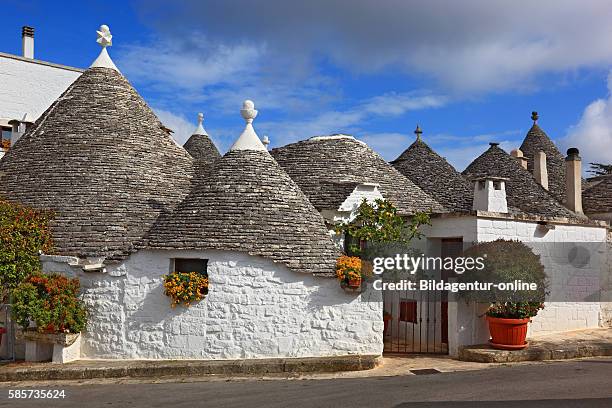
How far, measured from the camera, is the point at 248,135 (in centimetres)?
1288

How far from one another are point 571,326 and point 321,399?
8.22 metres

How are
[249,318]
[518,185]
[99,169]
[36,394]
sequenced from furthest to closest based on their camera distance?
[518,185] → [99,169] → [249,318] → [36,394]

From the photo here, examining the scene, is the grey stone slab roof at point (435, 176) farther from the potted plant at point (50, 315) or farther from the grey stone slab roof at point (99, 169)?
the potted plant at point (50, 315)

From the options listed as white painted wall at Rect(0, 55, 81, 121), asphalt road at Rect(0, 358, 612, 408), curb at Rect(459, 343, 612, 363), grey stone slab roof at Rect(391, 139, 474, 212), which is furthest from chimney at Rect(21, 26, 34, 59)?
curb at Rect(459, 343, 612, 363)

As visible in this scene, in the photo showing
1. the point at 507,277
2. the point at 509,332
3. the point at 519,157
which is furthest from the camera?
the point at 519,157

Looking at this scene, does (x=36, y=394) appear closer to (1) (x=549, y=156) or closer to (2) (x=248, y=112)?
(2) (x=248, y=112)

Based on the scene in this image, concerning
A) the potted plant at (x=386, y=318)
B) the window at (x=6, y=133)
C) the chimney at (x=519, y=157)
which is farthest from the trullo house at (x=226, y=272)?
the chimney at (x=519, y=157)

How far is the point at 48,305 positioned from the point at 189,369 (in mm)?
2861

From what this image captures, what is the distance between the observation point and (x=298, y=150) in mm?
16969

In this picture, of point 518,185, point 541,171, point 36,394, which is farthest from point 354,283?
point 541,171

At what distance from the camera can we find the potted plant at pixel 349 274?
10.6m

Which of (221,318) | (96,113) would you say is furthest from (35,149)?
(221,318)

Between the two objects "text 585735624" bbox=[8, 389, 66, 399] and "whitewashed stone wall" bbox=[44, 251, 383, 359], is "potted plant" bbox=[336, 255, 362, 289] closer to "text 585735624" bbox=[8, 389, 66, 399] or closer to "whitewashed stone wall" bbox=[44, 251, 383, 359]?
"whitewashed stone wall" bbox=[44, 251, 383, 359]

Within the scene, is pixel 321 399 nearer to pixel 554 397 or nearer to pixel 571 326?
pixel 554 397
